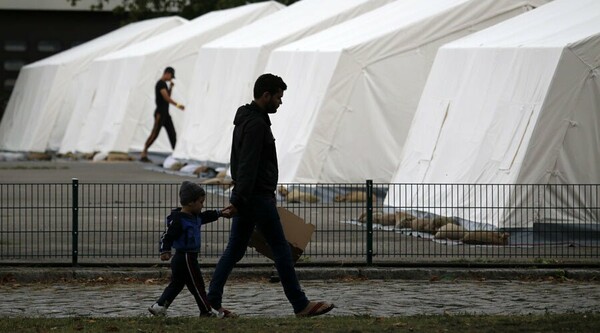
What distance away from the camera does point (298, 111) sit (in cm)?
2689

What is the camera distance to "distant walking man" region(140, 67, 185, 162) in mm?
37531

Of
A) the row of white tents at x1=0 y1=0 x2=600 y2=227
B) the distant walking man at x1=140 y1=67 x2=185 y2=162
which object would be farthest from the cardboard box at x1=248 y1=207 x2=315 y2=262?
the distant walking man at x1=140 y1=67 x2=185 y2=162

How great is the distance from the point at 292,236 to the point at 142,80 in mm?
28091

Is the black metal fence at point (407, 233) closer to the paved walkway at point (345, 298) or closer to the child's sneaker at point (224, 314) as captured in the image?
the paved walkway at point (345, 298)

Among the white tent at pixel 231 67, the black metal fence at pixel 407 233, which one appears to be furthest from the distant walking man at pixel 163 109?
the black metal fence at pixel 407 233

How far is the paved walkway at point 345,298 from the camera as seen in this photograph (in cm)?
1298

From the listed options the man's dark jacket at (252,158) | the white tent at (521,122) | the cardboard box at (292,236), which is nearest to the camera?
the man's dark jacket at (252,158)

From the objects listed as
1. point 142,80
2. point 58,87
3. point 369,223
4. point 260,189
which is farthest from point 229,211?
point 58,87

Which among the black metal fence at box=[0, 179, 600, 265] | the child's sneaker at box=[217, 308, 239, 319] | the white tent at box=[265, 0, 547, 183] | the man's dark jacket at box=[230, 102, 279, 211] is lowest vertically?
the child's sneaker at box=[217, 308, 239, 319]

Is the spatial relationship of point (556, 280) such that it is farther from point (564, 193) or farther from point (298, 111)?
point (298, 111)

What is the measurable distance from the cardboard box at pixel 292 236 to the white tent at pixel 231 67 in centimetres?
1875

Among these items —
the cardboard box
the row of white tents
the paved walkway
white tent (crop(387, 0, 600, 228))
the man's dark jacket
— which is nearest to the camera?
the man's dark jacket

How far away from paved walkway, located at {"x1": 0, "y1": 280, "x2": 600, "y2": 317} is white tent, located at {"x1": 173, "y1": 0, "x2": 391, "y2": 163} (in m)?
17.0

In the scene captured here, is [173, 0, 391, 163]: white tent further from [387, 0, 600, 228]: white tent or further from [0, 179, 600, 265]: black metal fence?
[0, 179, 600, 265]: black metal fence
